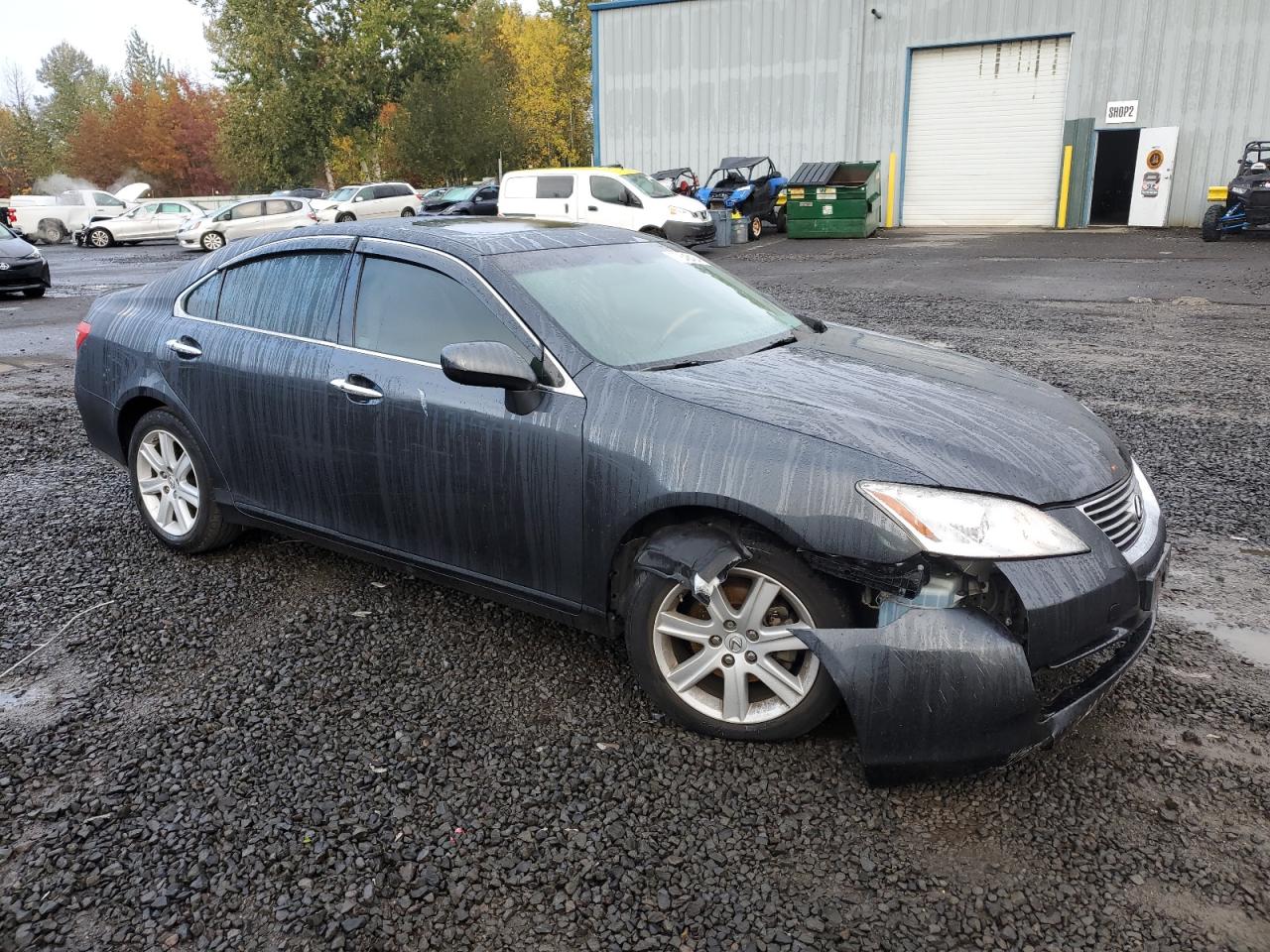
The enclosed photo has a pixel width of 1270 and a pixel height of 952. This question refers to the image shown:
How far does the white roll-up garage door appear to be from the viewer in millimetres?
26984

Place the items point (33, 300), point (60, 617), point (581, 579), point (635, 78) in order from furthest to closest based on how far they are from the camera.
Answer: point (635, 78)
point (33, 300)
point (60, 617)
point (581, 579)

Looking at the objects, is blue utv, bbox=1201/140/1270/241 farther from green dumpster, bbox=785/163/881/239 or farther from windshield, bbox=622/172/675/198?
windshield, bbox=622/172/675/198

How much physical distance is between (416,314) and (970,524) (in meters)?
2.12

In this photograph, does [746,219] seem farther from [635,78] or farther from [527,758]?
[527,758]

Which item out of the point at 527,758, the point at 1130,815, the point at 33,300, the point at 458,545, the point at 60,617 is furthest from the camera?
the point at 33,300

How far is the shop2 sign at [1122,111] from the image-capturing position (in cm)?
2573

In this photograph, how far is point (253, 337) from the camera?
158 inches

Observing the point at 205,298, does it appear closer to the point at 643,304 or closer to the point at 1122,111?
the point at 643,304

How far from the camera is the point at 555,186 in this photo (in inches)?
824

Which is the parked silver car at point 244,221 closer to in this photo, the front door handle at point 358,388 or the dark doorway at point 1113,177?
the dark doorway at point 1113,177

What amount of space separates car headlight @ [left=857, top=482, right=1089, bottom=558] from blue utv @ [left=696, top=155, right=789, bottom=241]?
2330 centimetres

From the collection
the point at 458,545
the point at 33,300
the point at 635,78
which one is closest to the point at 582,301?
the point at 458,545

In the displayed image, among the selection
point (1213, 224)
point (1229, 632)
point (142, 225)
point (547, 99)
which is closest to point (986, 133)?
point (1213, 224)

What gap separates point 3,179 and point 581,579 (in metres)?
82.3
